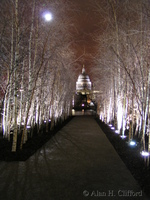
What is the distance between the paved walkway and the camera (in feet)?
10.9

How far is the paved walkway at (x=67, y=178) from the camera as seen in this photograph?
333 centimetres

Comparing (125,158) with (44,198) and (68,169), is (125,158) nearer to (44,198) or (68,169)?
(68,169)

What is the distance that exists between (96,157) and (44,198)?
2.86m

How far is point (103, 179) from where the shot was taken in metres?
4.03

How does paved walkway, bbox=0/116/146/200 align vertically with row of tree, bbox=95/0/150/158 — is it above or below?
below

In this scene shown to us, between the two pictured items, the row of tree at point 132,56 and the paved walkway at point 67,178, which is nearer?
the paved walkway at point 67,178

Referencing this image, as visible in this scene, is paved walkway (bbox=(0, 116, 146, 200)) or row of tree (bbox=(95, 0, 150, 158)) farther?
row of tree (bbox=(95, 0, 150, 158))

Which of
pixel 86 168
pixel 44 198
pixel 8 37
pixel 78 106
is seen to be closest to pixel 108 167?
pixel 86 168

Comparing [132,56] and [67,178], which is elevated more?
[132,56]

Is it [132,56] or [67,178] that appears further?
[132,56]

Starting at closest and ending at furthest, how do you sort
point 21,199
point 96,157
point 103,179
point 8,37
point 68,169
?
point 21,199, point 103,179, point 68,169, point 96,157, point 8,37

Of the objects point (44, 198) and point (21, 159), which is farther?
point (21, 159)

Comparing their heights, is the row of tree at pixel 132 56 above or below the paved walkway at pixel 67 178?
above

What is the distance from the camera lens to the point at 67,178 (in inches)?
159
